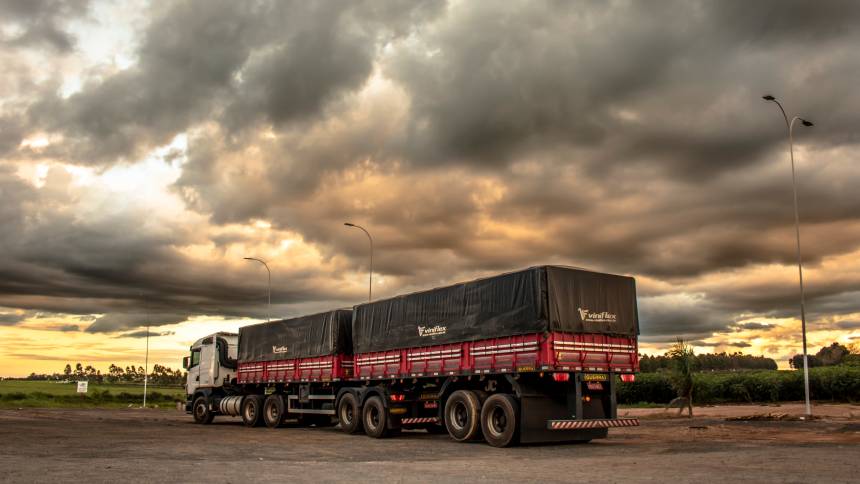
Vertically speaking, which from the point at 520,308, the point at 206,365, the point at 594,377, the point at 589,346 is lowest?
the point at 594,377

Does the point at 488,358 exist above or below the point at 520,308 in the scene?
below

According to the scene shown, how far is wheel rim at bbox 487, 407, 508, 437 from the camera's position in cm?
1791

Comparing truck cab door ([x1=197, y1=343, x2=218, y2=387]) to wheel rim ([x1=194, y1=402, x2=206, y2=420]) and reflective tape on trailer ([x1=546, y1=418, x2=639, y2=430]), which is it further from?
reflective tape on trailer ([x1=546, y1=418, x2=639, y2=430])

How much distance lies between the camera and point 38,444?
1850 cm

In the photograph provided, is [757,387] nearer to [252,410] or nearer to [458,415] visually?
[252,410]

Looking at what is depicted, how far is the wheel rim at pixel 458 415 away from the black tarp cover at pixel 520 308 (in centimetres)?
166

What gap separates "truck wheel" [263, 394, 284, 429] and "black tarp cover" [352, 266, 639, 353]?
7689mm

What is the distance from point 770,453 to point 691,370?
1565 centimetres

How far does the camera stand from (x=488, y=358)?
60.6 ft

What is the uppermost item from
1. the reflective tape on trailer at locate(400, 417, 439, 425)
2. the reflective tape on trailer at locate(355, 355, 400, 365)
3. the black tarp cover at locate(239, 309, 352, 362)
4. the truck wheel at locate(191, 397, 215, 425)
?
the black tarp cover at locate(239, 309, 352, 362)

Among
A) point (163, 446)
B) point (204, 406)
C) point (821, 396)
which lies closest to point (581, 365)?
point (163, 446)

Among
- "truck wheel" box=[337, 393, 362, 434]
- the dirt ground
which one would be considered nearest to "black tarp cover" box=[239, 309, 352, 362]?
"truck wheel" box=[337, 393, 362, 434]

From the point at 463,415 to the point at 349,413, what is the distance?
19.1 ft

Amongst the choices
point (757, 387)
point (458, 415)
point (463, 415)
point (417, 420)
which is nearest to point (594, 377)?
point (463, 415)
